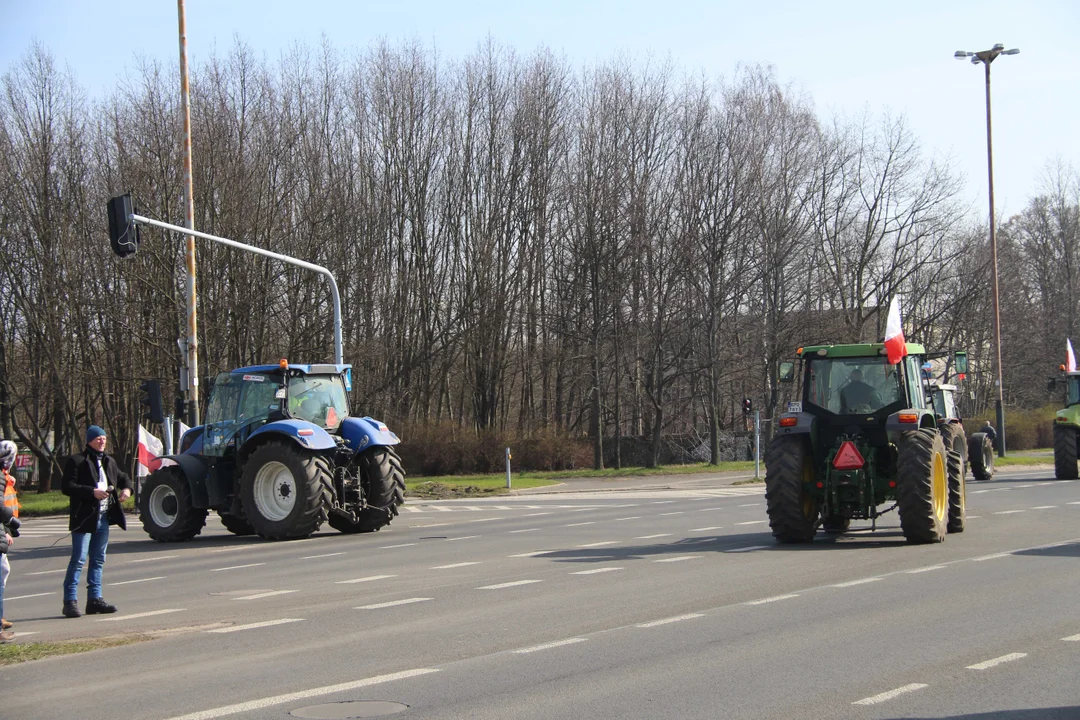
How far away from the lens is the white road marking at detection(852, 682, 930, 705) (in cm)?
698

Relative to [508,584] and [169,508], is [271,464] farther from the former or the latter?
[508,584]

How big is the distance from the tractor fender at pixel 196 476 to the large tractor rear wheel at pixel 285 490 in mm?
1067

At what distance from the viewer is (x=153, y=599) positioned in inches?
500

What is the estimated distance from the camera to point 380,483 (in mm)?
20344

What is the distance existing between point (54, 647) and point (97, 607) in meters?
2.03

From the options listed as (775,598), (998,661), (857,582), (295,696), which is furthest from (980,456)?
(295,696)

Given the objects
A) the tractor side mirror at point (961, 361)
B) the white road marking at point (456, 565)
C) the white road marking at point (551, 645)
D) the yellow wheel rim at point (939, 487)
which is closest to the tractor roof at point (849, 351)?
the yellow wheel rim at point (939, 487)

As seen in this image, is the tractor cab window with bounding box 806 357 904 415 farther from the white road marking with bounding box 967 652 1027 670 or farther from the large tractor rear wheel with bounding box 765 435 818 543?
the white road marking with bounding box 967 652 1027 670

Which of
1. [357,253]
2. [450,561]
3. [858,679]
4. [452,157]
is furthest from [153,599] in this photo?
[452,157]

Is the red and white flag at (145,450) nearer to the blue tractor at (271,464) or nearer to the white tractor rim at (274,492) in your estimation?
the blue tractor at (271,464)

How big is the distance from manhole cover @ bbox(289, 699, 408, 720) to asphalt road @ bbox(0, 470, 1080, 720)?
3 centimetres

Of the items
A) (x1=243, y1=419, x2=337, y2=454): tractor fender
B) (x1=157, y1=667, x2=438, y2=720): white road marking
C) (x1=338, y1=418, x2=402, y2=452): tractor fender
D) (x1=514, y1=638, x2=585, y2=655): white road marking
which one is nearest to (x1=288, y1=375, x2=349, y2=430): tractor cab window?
(x1=338, y1=418, x2=402, y2=452): tractor fender

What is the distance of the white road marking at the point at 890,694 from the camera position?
6.98 meters

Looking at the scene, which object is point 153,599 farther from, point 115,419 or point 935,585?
point 115,419
